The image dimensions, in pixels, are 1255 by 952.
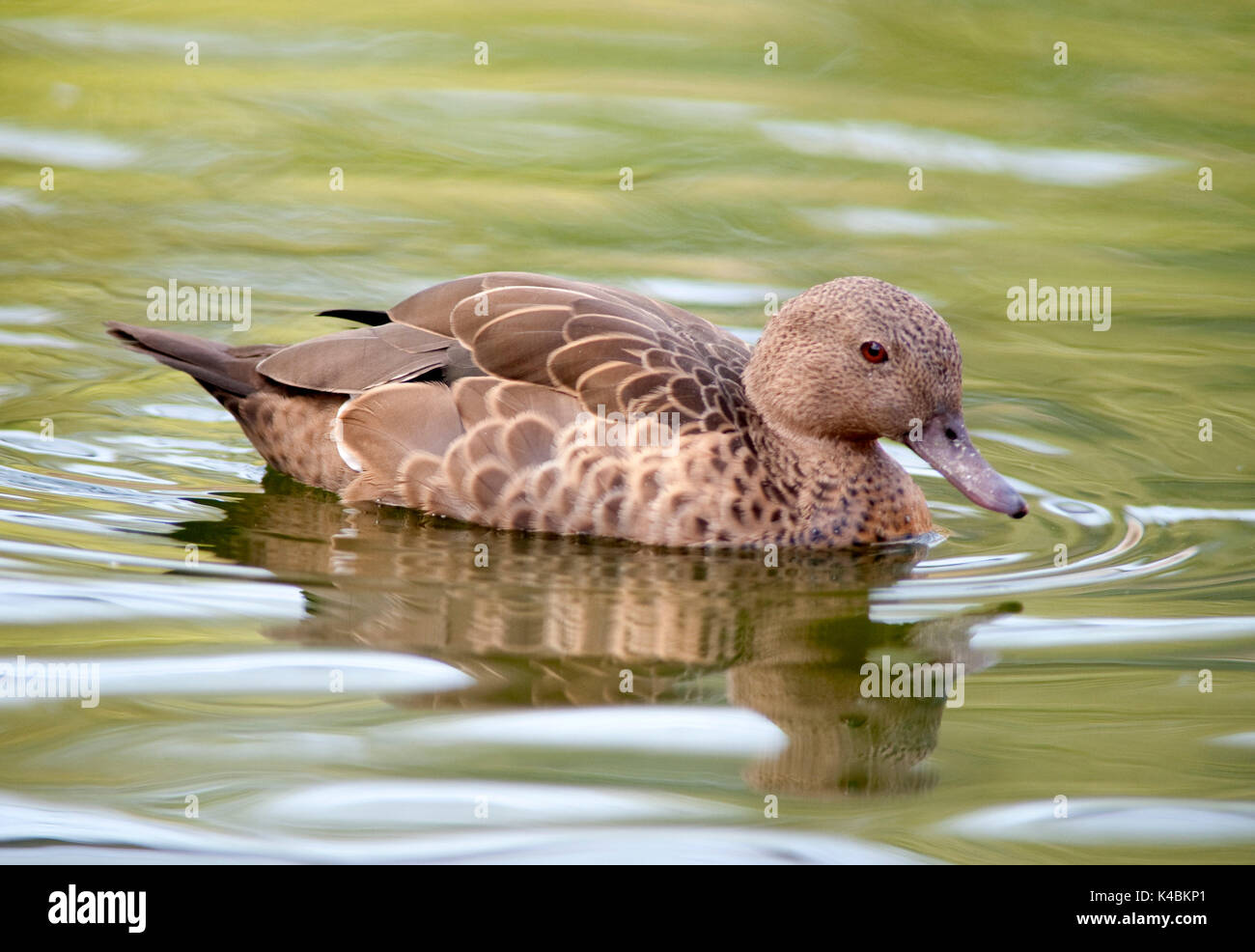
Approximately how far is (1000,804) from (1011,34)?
10.4m

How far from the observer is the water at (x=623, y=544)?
17.7ft

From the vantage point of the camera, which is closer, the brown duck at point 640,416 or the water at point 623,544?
the water at point 623,544

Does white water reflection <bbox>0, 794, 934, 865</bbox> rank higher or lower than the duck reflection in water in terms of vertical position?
lower

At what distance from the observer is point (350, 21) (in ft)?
48.4

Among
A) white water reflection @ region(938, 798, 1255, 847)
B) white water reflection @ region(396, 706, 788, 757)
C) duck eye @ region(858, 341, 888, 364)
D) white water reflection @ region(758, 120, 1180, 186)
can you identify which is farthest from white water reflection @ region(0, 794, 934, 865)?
white water reflection @ region(758, 120, 1180, 186)

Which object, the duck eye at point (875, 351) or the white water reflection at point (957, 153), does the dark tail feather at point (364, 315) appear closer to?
the duck eye at point (875, 351)

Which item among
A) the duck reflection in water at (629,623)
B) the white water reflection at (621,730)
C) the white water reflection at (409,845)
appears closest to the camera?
the white water reflection at (409,845)

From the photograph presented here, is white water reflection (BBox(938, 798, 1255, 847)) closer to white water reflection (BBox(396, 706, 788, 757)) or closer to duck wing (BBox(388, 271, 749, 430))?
white water reflection (BBox(396, 706, 788, 757))

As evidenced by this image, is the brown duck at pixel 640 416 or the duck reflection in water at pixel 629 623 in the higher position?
the brown duck at pixel 640 416

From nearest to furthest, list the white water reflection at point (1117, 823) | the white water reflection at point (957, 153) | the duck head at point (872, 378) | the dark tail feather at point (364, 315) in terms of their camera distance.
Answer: the white water reflection at point (1117, 823) < the duck head at point (872, 378) < the dark tail feather at point (364, 315) < the white water reflection at point (957, 153)

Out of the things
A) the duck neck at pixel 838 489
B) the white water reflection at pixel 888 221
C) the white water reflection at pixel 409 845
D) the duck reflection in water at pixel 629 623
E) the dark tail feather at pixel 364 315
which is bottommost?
the white water reflection at pixel 409 845

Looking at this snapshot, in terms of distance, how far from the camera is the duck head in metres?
7.50

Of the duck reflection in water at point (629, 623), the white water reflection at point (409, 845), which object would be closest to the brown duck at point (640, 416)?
the duck reflection in water at point (629, 623)

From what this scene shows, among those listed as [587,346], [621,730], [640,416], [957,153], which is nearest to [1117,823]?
[621,730]
